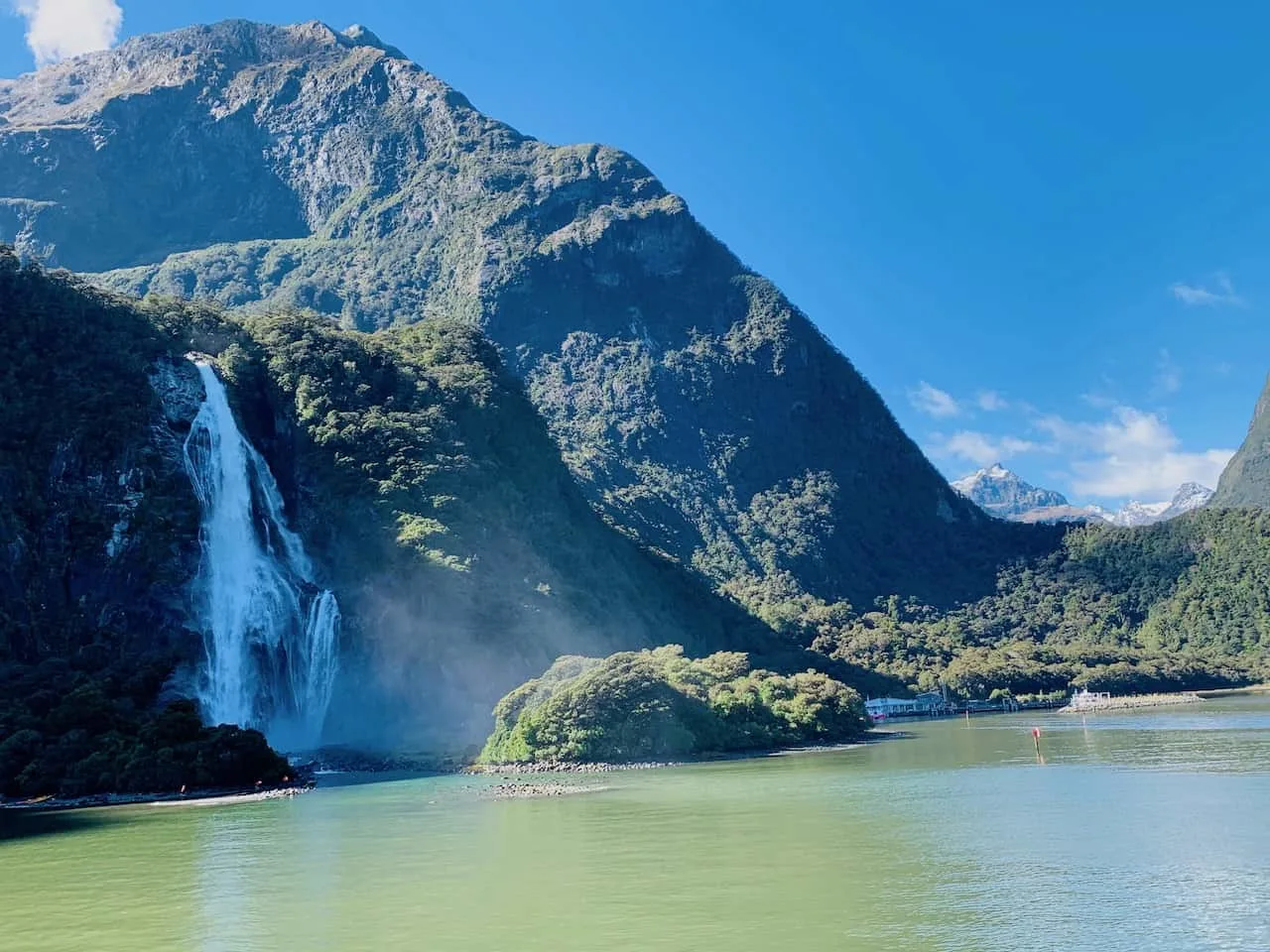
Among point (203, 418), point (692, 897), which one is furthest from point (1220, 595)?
point (692, 897)

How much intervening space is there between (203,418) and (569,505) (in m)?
40.1

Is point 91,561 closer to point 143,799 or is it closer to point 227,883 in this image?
point 143,799

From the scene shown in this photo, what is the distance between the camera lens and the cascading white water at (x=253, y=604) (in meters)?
72.6

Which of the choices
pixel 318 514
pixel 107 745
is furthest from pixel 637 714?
pixel 318 514

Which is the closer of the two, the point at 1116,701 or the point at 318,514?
the point at 318,514

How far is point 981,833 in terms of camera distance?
33.4 m

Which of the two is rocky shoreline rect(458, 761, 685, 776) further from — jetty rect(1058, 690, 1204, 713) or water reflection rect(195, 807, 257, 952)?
jetty rect(1058, 690, 1204, 713)

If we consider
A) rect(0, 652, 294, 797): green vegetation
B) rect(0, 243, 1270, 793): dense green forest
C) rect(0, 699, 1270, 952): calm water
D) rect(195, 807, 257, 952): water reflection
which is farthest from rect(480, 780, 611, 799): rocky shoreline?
rect(0, 652, 294, 797): green vegetation

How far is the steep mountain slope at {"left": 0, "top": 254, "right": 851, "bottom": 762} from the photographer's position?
2854 inches

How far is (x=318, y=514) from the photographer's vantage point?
8975cm

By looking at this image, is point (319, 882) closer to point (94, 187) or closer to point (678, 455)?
point (678, 455)

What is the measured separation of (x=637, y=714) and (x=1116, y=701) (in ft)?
248

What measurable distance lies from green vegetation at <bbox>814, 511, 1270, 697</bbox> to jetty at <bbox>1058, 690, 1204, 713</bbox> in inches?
314

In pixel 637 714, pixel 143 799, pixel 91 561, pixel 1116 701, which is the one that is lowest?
pixel 1116 701
